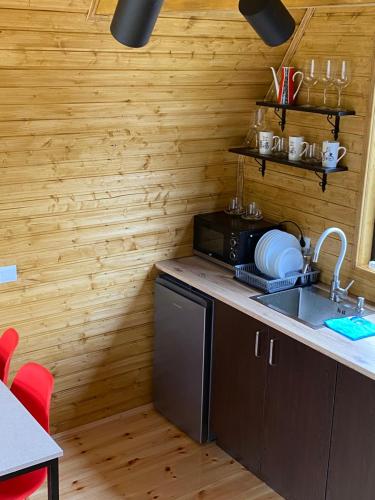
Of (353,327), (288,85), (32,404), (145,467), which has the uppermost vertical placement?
(288,85)

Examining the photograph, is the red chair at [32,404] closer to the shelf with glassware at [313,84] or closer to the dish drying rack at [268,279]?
the dish drying rack at [268,279]

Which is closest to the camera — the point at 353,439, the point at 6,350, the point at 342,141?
the point at 353,439

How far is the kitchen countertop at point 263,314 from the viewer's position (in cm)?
283

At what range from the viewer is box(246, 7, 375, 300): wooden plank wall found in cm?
330

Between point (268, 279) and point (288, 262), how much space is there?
0.49ft

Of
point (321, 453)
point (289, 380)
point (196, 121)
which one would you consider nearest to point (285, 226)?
point (196, 121)

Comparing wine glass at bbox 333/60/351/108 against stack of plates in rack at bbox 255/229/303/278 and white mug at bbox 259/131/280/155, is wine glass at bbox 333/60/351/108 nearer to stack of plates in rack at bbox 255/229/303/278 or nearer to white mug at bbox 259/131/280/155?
white mug at bbox 259/131/280/155

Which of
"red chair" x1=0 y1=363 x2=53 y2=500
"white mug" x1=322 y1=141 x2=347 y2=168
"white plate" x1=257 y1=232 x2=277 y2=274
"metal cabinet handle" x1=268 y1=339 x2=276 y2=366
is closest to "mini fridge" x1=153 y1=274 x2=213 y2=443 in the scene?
"white plate" x1=257 y1=232 x2=277 y2=274

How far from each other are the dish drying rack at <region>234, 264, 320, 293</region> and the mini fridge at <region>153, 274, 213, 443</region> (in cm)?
24

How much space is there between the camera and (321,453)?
120 inches

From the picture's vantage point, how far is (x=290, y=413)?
10.4 feet

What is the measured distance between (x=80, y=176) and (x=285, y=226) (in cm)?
122

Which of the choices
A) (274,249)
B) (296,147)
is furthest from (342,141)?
(274,249)

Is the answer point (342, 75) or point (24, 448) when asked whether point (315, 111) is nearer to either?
point (342, 75)
